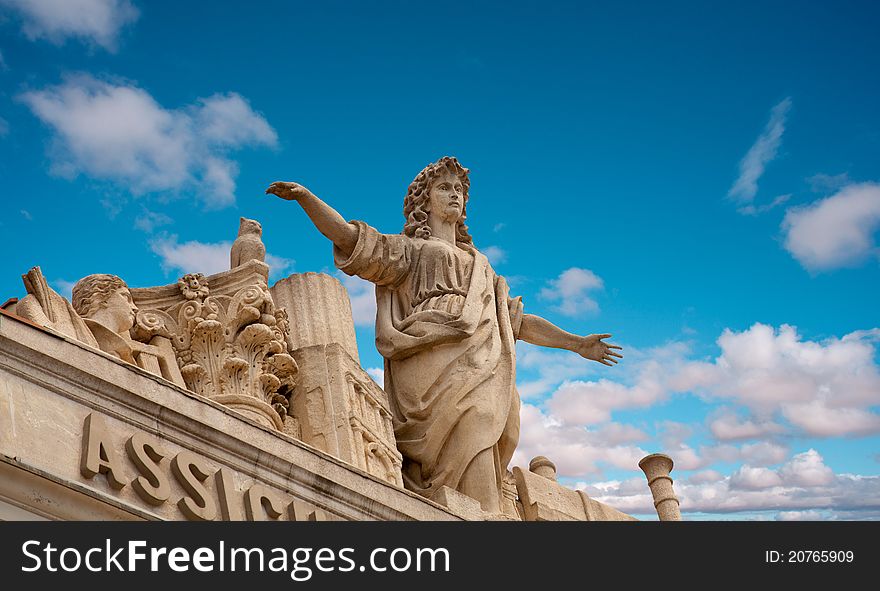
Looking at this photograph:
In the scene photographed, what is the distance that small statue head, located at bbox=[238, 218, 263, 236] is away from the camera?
1123 centimetres

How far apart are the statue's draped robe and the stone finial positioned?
12.7ft

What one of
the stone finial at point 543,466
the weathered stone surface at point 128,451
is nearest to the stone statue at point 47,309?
the weathered stone surface at point 128,451

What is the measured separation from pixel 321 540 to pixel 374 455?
323 cm

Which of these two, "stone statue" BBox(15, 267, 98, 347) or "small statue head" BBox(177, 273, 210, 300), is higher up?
"small statue head" BBox(177, 273, 210, 300)

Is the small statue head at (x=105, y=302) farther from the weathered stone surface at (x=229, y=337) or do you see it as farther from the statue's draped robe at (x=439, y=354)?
the statue's draped robe at (x=439, y=354)

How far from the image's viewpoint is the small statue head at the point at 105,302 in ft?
30.8

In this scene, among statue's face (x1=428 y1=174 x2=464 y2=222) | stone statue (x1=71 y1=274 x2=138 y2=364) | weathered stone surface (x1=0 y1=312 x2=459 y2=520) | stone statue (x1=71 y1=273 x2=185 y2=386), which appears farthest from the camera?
statue's face (x1=428 y1=174 x2=464 y2=222)

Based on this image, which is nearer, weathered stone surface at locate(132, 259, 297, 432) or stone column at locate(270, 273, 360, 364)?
weathered stone surface at locate(132, 259, 297, 432)

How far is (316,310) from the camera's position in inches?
443

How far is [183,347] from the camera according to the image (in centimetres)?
995

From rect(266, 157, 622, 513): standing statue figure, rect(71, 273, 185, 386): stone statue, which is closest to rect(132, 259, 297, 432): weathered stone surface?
rect(71, 273, 185, 386): stone statue

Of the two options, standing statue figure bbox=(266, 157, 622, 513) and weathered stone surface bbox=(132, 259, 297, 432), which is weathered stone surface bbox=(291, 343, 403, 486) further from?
standing statue figure bbox=(266, 157, 622, 513)

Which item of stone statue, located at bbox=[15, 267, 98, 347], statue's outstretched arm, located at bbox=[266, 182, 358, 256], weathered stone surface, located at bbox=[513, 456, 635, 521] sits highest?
statue's outstretched arm, located at bbox=[266, 182, 358, 256]

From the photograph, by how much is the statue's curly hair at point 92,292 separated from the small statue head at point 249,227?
1787mm
